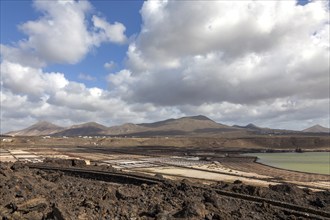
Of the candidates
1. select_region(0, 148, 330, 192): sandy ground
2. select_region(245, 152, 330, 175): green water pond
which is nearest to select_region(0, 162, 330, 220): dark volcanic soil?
select_region(0, 148, 330, 192): sandy ground

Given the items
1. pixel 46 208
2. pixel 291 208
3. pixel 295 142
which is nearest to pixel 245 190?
pixel 291 208

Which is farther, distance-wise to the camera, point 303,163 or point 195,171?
point 303,163

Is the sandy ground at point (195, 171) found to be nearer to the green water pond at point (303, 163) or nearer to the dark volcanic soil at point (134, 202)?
the green water pond at point (303, 163)

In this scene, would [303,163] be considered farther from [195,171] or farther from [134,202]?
[134,202]

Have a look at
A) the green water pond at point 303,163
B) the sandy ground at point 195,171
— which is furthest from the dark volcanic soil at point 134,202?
the green water pond at point 303,163

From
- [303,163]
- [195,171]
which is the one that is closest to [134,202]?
[195,171]

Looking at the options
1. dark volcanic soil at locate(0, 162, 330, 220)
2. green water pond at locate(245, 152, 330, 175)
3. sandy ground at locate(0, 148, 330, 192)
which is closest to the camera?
dark volcanic soil at locate(0, 162, 330, 220)

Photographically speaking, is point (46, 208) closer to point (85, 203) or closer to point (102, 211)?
point (85, 203)

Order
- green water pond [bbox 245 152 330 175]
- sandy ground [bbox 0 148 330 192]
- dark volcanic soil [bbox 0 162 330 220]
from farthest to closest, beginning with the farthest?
1. green water pond [bbox 245 152 330 175]
2. sandy ground [bbox 0 148 330 192]
3. dark volcanic soil [bbox 0 162 330 220]

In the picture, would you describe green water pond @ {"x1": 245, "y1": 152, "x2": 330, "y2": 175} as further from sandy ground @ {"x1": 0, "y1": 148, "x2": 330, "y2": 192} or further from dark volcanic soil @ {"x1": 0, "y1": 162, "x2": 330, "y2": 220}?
dark volcanic soil @ {"x1": 0, "y1": 162, "x2": 330, "y2": 220}
